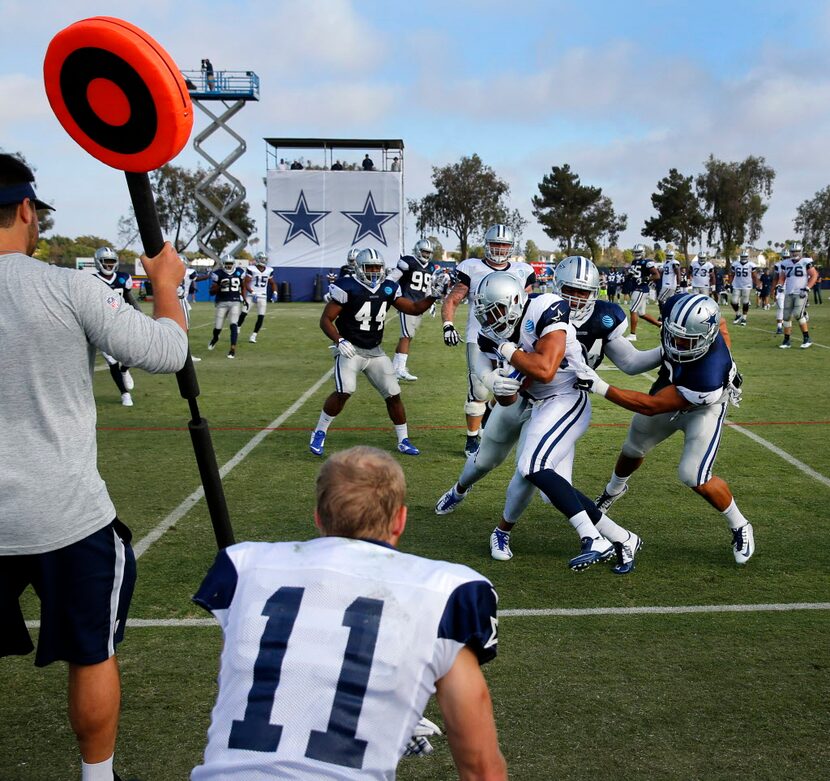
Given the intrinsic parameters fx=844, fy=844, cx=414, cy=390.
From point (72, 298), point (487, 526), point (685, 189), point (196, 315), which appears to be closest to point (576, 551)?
point (487, 526)

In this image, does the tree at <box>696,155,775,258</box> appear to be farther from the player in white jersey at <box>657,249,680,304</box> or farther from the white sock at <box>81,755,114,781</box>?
the white sock at <box>81,755,114,781</box>

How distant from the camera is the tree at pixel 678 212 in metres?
67.2

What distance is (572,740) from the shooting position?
3.28m

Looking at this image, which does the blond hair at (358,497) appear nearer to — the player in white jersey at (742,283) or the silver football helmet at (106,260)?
the silver football helmet at (106,260)

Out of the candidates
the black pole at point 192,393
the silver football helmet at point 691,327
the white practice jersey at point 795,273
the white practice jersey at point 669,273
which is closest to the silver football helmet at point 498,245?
the silver football helmet at point 691,327

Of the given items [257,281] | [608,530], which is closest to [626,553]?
[608,530]

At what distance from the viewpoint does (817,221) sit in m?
71.3

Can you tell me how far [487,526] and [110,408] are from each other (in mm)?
6568

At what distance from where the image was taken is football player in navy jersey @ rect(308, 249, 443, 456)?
26.4ft

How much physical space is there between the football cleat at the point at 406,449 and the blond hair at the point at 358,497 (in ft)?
20.1

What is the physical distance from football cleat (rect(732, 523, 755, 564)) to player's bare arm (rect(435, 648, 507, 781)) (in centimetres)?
A: 376

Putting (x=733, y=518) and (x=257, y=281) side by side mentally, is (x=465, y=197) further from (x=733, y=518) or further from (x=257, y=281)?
(x=733, y=518)

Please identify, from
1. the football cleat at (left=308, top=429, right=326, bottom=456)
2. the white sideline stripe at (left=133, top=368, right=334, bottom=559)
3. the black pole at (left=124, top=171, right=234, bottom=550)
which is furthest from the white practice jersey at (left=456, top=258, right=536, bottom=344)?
the black pole at (left=124, top=171, right=234, bottom=550)

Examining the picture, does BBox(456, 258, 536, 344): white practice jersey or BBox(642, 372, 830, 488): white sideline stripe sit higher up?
BBox(456, 258, 536, 344): white practice jersey
